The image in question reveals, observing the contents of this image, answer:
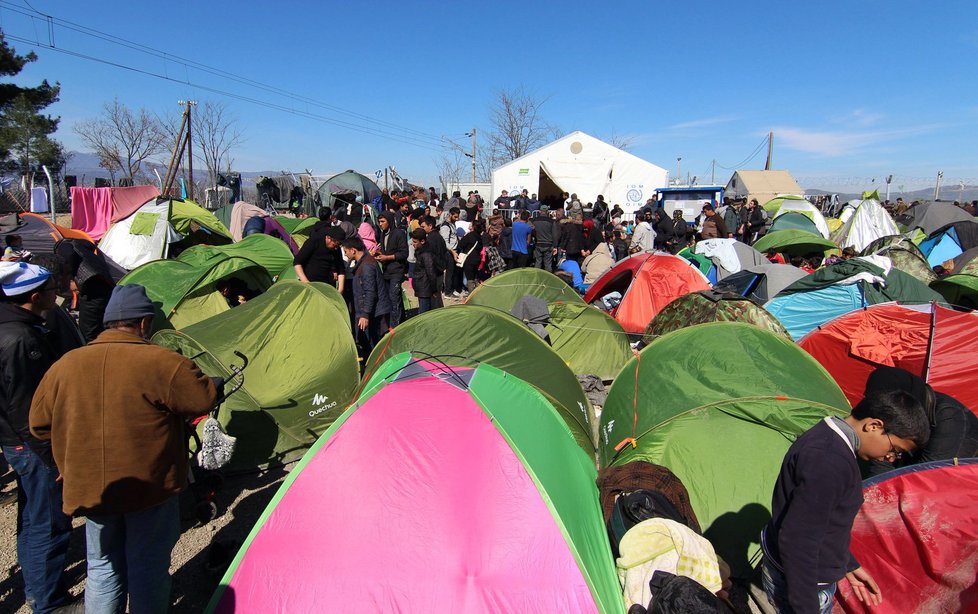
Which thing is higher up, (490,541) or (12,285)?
(12,285)

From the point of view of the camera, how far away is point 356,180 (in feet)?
74.8

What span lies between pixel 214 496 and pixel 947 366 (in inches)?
266

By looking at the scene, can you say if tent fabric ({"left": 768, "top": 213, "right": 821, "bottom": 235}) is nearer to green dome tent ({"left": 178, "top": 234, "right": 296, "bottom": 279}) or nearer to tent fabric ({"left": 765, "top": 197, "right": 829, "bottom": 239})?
tent fabric ({"left": 765, "top": 197, "right": 829, "bottom": 239})

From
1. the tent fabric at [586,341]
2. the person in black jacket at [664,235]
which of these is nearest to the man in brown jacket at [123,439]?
the tent fabric at [586,341]

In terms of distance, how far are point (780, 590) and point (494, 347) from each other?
8.82ft

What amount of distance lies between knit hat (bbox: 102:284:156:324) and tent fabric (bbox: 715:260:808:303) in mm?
7142

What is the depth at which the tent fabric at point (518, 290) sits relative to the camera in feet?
24.2

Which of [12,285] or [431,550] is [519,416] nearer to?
[431,550]

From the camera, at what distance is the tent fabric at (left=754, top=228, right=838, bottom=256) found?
475 inches

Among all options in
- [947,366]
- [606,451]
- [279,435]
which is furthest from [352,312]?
[947,366]

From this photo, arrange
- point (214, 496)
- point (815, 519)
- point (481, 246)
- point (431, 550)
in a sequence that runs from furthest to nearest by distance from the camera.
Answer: point (481, 246), point (214, 496), point (431, 550), point (815, 519)

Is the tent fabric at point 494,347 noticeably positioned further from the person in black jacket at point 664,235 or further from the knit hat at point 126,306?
the person in black jacket at point 664,235

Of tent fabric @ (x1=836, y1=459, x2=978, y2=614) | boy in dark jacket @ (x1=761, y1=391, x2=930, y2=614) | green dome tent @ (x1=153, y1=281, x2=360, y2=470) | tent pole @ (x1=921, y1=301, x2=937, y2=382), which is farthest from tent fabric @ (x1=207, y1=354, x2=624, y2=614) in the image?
tent pole @ (x1=921, y1=301, x2=937, y2=382)

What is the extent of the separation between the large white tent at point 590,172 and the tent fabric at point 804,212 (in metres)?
5.23
